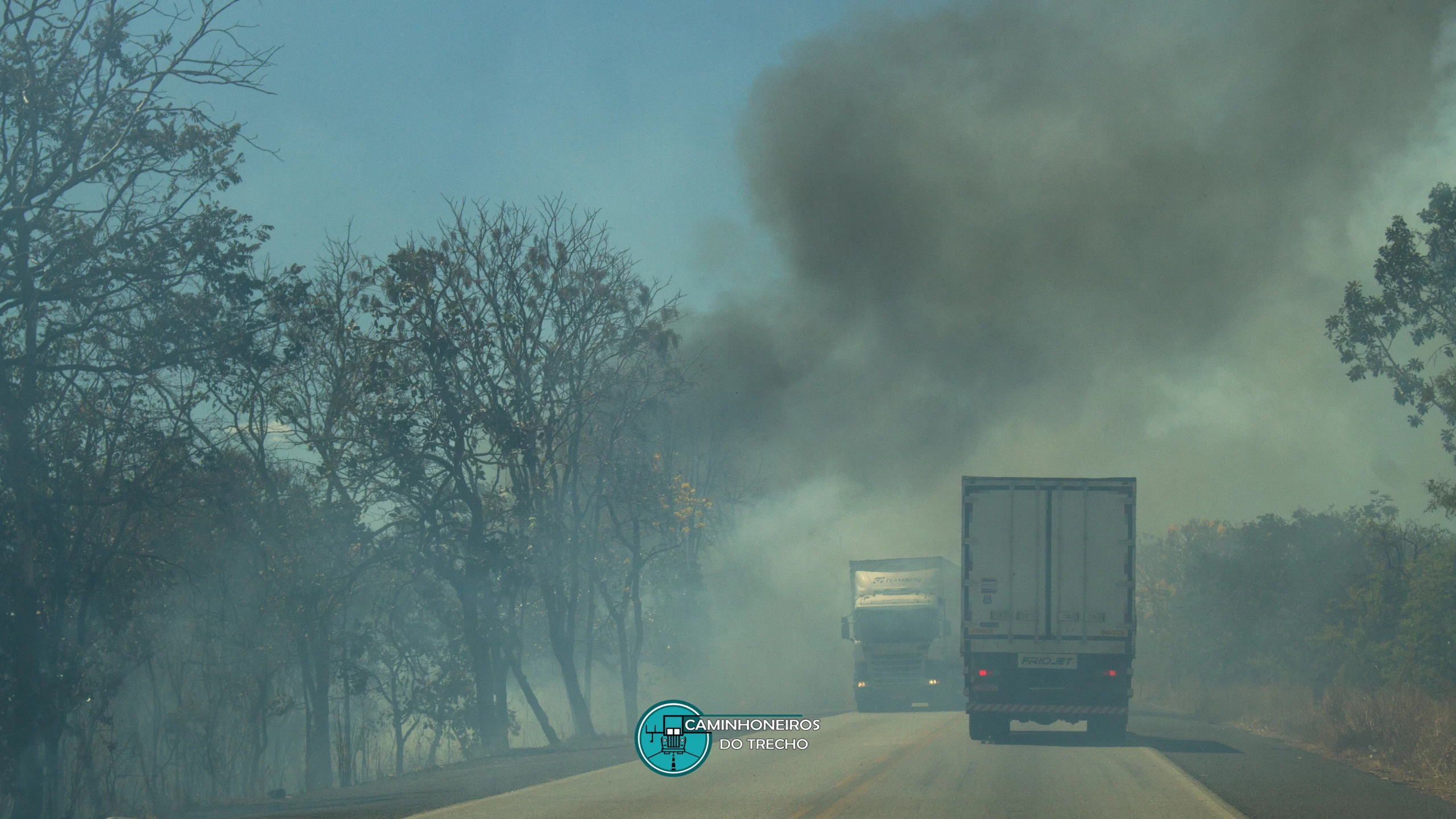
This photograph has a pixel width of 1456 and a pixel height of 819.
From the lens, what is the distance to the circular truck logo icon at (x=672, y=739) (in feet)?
48.2

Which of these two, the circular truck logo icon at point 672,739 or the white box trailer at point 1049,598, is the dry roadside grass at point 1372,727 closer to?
the white box trailer at point 1049,598

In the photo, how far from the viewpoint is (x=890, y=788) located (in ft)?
40.4

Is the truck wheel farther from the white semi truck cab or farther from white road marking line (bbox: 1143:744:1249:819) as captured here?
the white semi truck cab

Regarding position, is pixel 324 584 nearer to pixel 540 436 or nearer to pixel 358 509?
pixel 358 509

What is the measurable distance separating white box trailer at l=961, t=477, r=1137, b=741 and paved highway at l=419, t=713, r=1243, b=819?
82 centimetres

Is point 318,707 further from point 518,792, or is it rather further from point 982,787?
point 982,787

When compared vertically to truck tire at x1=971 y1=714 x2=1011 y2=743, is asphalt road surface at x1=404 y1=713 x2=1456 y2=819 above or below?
above

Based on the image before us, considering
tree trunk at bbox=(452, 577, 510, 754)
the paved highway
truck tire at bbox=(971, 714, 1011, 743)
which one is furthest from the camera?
tree trunk at bbox=(452, 577, 510, 754)

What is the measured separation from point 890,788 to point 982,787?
1.01 m

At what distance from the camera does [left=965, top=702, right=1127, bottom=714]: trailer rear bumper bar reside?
18.4 m

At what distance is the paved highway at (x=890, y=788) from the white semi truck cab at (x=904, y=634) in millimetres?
12295

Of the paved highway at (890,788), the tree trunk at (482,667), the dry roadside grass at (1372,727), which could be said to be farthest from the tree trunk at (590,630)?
the paved highway at (890,788)

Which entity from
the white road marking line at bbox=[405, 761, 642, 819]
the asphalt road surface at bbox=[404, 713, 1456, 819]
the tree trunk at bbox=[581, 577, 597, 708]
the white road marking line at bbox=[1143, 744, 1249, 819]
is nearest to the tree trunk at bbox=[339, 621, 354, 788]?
the white road marking line at bbox=[405, 761, 642, 819]

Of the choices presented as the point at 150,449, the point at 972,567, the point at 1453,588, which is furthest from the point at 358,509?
the point at 1453,588
